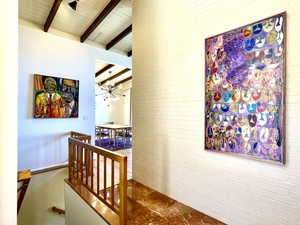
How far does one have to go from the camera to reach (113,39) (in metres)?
4.98

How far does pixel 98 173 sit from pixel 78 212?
83cm

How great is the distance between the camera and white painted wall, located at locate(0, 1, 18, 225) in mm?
833

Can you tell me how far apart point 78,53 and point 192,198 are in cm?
439

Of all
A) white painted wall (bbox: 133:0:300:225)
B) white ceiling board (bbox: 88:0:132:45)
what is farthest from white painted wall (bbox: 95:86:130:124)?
white painted wall (bbox: 133:0:300:225)

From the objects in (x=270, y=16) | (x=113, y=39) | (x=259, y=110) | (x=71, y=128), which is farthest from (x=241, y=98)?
(x=113, y=39)

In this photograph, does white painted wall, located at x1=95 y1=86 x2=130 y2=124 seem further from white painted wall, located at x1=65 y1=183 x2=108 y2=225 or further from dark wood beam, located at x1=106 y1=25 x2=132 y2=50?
white painted wall, located at x1=65 y1=183 x2=108 y2=225

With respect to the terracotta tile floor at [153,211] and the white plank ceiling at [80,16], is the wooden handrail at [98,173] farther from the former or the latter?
the white plank ceiling at [80,16]

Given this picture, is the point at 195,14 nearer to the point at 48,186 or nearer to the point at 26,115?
the point at 26,115

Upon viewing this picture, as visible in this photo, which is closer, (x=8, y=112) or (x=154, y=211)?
(x=8, y=112)

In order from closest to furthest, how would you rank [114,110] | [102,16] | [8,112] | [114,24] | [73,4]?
[8,112], [73,4], [102,16], [114,24], [114,110]

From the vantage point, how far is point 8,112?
0.85m

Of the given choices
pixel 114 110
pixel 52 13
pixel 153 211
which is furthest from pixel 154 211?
pixel 114 110

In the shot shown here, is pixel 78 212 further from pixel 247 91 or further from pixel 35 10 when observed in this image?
pixel 35 10

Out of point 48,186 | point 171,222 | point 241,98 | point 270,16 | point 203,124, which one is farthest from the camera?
point 48,186
